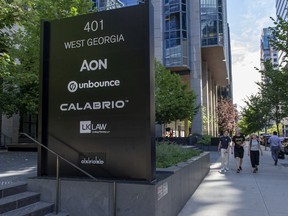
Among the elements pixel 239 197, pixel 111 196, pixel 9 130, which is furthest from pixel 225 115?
pixel 111 196

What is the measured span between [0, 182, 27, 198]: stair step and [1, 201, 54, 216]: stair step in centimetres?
42

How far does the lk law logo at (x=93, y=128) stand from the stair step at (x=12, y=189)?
148 centimetres

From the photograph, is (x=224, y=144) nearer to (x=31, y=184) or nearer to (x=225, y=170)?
(x=225, y=170)

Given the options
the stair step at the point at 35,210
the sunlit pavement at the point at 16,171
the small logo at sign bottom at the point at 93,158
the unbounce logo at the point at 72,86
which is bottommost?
the stair step at the point at 35,210

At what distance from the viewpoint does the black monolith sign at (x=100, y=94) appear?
573cm

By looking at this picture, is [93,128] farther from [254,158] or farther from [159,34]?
[159,34]

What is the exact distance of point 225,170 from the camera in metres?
14.2

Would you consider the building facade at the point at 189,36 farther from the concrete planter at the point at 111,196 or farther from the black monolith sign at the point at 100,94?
the concrete planter at the point at 111,196

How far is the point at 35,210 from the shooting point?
5234 millimetres

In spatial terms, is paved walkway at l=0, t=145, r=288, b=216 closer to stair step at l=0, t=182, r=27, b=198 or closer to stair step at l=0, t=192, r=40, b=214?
stair step at l=0, t=182, r=27, b=198

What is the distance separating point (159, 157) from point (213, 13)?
1654 inches

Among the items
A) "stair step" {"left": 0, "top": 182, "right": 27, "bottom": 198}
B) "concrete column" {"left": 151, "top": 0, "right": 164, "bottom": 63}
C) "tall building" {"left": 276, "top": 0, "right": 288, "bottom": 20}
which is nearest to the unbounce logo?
"stair step" {"left": 0, "top": 182, "right": 27, "bottom": 198}

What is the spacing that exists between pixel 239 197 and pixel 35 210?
5378 mm

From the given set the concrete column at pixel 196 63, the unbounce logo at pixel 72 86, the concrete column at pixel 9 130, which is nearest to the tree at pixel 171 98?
the concrete column at pixel 196 63
